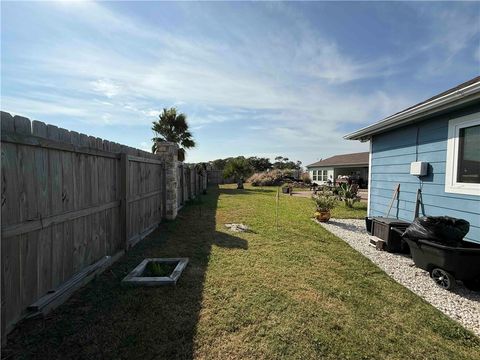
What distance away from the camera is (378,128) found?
603 centimetres

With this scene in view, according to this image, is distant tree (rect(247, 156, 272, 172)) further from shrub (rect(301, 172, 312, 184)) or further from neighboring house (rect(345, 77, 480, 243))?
neighboring house (rect(345, 77, 480, 243))

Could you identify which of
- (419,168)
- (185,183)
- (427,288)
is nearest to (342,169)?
(185,183)

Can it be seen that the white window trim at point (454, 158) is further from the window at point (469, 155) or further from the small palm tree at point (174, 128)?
the small palm tree at point (174, 128)

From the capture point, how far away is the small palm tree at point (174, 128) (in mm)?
18438

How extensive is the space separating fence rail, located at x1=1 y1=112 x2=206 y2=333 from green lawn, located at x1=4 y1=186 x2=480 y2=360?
0.32 meters

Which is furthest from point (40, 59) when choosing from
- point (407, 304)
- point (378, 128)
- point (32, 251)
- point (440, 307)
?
point (378, 128)

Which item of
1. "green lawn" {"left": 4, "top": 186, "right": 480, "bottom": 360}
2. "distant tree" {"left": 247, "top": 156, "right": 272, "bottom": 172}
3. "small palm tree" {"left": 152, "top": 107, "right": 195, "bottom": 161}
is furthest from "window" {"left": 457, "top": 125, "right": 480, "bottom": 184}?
"distant tree" {"left": 247, "top": 156, "right": 272, "bottom": 172}

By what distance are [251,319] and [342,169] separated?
27407mm

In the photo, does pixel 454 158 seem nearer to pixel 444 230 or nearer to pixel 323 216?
pixel 444 230

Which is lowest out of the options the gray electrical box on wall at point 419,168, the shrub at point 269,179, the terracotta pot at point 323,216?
the terracotta pot at point 323,216

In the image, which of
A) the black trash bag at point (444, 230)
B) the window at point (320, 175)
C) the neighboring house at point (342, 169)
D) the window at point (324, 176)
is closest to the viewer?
the black trash bag at point (444, 230)

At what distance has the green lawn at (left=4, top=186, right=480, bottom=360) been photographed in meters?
1.97

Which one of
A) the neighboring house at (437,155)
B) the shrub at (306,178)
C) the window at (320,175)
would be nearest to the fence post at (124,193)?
the neighboring house at (437,155)

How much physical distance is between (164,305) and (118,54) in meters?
4.93
